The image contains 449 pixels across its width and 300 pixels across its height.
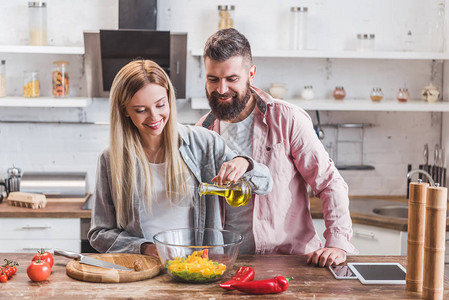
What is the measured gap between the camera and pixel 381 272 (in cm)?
205

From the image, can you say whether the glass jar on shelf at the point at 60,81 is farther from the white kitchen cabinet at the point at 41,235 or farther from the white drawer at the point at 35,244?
the white drawer at the point at 35,244

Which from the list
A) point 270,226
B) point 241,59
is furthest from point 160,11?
point 270,226

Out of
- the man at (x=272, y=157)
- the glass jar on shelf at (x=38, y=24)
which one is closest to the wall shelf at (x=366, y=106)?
the glass jar on shelf at (x=38, y=24)

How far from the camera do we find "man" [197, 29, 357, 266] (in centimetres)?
233

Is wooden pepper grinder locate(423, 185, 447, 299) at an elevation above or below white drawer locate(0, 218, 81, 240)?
above

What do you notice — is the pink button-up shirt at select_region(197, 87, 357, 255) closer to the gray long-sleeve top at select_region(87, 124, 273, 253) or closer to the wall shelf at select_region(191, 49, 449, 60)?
the gray long-sleeve top at select_region(87, 124, 273, 253)

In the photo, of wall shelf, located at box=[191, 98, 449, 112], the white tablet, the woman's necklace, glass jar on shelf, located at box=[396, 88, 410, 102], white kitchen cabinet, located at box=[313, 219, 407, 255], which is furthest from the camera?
glass jar on shelf, located at box=[396, 88, 410, 102]

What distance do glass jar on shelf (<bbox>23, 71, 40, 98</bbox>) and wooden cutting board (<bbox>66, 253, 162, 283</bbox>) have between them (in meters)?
2.29

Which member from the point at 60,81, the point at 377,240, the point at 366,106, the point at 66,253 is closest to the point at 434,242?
the point at 66,253

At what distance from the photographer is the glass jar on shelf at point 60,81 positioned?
160 inches

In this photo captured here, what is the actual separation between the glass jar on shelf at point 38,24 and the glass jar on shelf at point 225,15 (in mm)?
1211

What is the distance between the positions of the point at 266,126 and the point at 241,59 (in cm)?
31

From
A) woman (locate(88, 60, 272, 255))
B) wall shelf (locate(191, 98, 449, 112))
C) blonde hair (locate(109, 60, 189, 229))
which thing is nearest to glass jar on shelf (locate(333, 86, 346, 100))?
wall shelf (locate(191, 98, 449, 112))

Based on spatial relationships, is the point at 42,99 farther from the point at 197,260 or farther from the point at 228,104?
the point at 197,260
